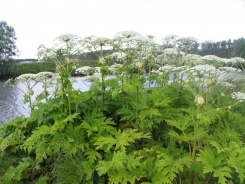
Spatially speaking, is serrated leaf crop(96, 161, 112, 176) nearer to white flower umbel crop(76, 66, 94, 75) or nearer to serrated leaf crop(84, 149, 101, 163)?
serrated leaf crop(84, 149, 101, 163)

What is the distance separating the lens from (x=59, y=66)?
152 inches

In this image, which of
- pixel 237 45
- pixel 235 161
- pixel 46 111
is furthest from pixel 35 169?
pixel 237 45

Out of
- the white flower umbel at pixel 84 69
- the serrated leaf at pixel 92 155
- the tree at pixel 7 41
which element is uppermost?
the tree at pixel 7 41

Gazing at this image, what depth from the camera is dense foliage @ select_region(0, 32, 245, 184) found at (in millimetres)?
3068

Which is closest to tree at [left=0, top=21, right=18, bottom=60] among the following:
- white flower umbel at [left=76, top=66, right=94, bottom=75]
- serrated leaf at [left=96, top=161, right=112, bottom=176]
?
white flower umbel at [left=76, top=66, right=94, bottom=75]

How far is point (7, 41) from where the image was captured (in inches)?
2133

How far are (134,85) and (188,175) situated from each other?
150 cm

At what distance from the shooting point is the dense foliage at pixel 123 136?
307 centimetres

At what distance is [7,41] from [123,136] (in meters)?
58.2

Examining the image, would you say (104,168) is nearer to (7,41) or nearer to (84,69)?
(84,69)

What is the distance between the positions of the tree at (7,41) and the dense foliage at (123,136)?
53.9 metres

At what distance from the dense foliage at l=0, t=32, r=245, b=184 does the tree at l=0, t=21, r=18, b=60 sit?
177 feet

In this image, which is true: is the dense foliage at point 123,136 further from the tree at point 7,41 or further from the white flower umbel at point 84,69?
the tree at point 7,41

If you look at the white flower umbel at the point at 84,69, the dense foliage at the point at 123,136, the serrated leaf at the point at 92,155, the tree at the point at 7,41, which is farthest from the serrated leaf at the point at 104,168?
the tree at the point at 7,41
